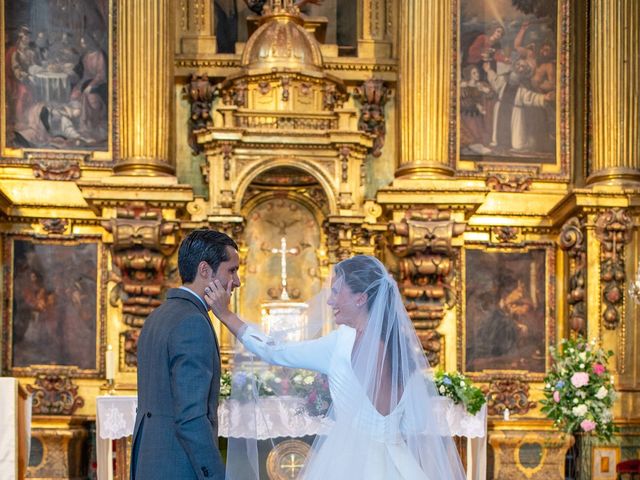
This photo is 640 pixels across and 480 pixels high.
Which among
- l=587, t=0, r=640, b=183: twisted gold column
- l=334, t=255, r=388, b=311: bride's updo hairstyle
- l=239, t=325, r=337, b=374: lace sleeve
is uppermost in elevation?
l=587, t=0, r=640, b=183: twisted gold column

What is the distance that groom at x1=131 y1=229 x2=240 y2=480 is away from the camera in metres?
4.82

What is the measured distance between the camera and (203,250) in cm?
505

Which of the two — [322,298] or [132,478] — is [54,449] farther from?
[132,478]

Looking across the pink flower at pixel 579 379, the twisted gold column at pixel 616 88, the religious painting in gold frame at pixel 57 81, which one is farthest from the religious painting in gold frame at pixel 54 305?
the twisted gold column at pixel 616 88

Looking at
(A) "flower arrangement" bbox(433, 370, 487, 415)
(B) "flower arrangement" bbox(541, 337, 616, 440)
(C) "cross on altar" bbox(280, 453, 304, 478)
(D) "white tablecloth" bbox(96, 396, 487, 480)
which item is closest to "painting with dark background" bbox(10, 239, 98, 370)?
(D) "white tablecloth" bbox(96, 396, 487, 480)

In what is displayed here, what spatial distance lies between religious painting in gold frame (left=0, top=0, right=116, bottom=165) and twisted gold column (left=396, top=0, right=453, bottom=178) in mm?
3479

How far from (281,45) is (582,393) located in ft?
17.2

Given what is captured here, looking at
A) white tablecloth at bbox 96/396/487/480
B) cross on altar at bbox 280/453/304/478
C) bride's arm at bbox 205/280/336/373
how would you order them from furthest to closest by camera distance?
cross on altar at bbox 280/453/304/478 < white tablecloth at bbox 96/396/487/480 < bride's arm at bbox 205/280/336/373

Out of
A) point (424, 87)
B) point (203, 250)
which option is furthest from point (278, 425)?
point (424, 87)

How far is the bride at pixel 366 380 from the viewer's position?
18.7 feet

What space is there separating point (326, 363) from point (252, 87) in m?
7.63

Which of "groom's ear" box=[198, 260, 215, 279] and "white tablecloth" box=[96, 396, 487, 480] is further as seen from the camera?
"white tablecloth" box=[96, 396, 487, 480]

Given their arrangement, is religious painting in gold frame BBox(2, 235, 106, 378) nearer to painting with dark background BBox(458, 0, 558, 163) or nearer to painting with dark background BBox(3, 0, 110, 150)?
painting with dark background BBox(3, 0, 110, 150)

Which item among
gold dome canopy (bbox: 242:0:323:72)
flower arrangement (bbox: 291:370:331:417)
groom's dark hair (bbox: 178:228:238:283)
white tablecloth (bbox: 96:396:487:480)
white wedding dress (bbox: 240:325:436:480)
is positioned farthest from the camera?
gold dome canopy (bbox: 242:0:323:72)
